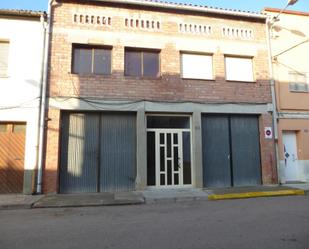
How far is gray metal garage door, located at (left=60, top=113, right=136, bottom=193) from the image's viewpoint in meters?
10.0

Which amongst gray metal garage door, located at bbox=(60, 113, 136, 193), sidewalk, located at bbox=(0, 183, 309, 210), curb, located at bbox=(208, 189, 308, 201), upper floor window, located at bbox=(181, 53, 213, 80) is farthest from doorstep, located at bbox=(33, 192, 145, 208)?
upper floor window, located at bbox=(181, 53, 213, 80)

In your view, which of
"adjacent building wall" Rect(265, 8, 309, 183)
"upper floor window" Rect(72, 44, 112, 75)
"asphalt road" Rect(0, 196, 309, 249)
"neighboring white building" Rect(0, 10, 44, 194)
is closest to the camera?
"asphalt road" Rect(0, 196, 309, 249)

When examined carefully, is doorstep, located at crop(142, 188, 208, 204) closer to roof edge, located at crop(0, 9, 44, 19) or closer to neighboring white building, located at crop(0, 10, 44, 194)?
neighboring white building, located at crop(0, 10, 44, 194)

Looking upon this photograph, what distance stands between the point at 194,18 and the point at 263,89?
14.4 feet

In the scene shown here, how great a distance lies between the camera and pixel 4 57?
10.1 meters

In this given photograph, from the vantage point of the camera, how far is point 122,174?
34.0 feet

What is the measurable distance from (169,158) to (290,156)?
5739 mm

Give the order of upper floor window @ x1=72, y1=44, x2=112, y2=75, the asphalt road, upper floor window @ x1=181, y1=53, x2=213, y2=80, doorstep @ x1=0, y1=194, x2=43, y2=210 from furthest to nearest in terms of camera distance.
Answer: upper floor window @ x1=181, y1=53, x2=213, y2=80 < upper floor window @ x1=72, y1=44, x2=112, y2=75 < doorstep @ x1=0, y1=194, x2=43, y2=210 < the asphalt road

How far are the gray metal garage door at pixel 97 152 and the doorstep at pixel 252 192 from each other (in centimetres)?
327

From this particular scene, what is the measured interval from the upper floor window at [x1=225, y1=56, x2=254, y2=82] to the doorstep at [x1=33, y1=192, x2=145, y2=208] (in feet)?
21.6

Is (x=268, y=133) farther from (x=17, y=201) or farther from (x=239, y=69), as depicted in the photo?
(x=17, y=201)

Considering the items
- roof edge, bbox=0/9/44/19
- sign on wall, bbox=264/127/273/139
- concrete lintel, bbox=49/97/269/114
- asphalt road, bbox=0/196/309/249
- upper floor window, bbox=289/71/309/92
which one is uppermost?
roof edge, bbox=0/9/44/19

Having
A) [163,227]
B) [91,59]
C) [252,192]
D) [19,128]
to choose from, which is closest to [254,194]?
[252,192]

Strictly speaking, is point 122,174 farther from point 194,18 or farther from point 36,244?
point 194,18
